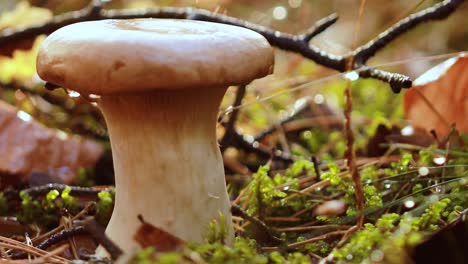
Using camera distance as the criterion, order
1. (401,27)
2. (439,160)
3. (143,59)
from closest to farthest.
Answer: (143,59) → (439,160) → (401,27)

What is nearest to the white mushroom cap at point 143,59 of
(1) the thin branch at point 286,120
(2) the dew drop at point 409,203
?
(2) the dew drop at point 409,203

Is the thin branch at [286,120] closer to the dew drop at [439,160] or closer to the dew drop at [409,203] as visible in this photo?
the dew drop at [439,160]

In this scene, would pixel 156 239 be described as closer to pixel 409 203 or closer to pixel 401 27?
pixel 409 203

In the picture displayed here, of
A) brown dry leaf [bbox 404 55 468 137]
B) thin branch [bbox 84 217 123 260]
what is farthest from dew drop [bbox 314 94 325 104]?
thin branch [bbox 84 217 123 260]

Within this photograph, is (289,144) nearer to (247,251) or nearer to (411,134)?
(411,134)

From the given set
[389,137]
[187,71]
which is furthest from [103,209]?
[389,137]

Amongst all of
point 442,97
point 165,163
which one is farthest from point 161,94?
point 442,97
